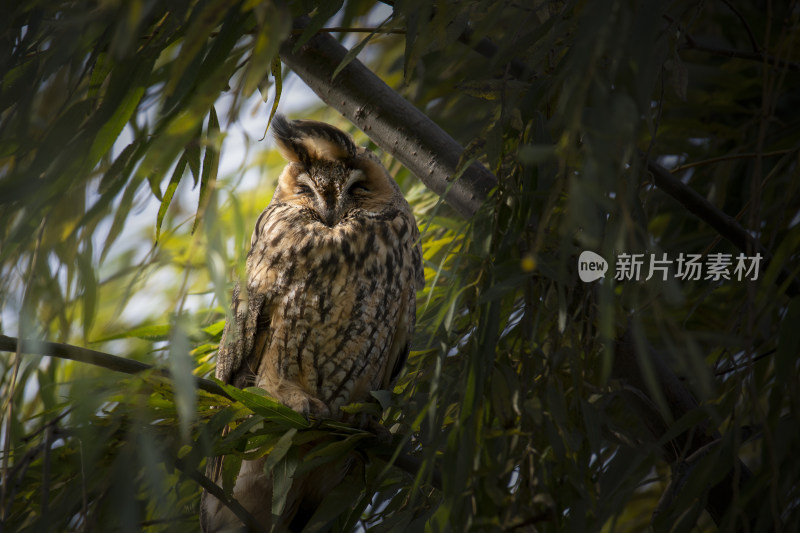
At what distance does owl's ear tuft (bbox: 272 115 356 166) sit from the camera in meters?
1.70

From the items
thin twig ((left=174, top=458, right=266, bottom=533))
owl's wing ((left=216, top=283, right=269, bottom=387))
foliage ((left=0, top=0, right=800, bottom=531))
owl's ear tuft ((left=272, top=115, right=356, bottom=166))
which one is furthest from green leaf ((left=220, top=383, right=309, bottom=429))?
owl's ear tuft ((left=272, top=115, right=356, bottom=166))

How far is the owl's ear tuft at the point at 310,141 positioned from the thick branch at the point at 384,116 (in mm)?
191

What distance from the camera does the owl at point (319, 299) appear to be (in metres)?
1.62

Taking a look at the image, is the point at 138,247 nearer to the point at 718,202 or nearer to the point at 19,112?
the point at 19,112

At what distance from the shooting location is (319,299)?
1.63 metres

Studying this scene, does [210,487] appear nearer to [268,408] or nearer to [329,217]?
[268,408]

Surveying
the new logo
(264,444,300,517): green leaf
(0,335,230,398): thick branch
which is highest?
the new logo

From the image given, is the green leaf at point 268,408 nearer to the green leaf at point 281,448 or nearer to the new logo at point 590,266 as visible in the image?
the green leaf at point 281,448

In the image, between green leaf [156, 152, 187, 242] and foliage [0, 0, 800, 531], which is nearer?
foliage [0, 0, 800, 531]

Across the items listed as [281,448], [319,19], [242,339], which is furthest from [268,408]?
[319,19]

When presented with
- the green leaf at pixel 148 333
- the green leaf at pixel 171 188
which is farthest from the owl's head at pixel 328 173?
the green leaf at pixel 171 188

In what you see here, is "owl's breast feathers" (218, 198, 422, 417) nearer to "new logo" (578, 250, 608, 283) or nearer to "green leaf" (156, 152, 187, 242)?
"green leaf" (156, 152, 187, 242)

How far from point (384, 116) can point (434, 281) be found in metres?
0.60

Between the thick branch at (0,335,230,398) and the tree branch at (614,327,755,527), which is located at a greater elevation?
the thick branch at (0,335,230,398)
